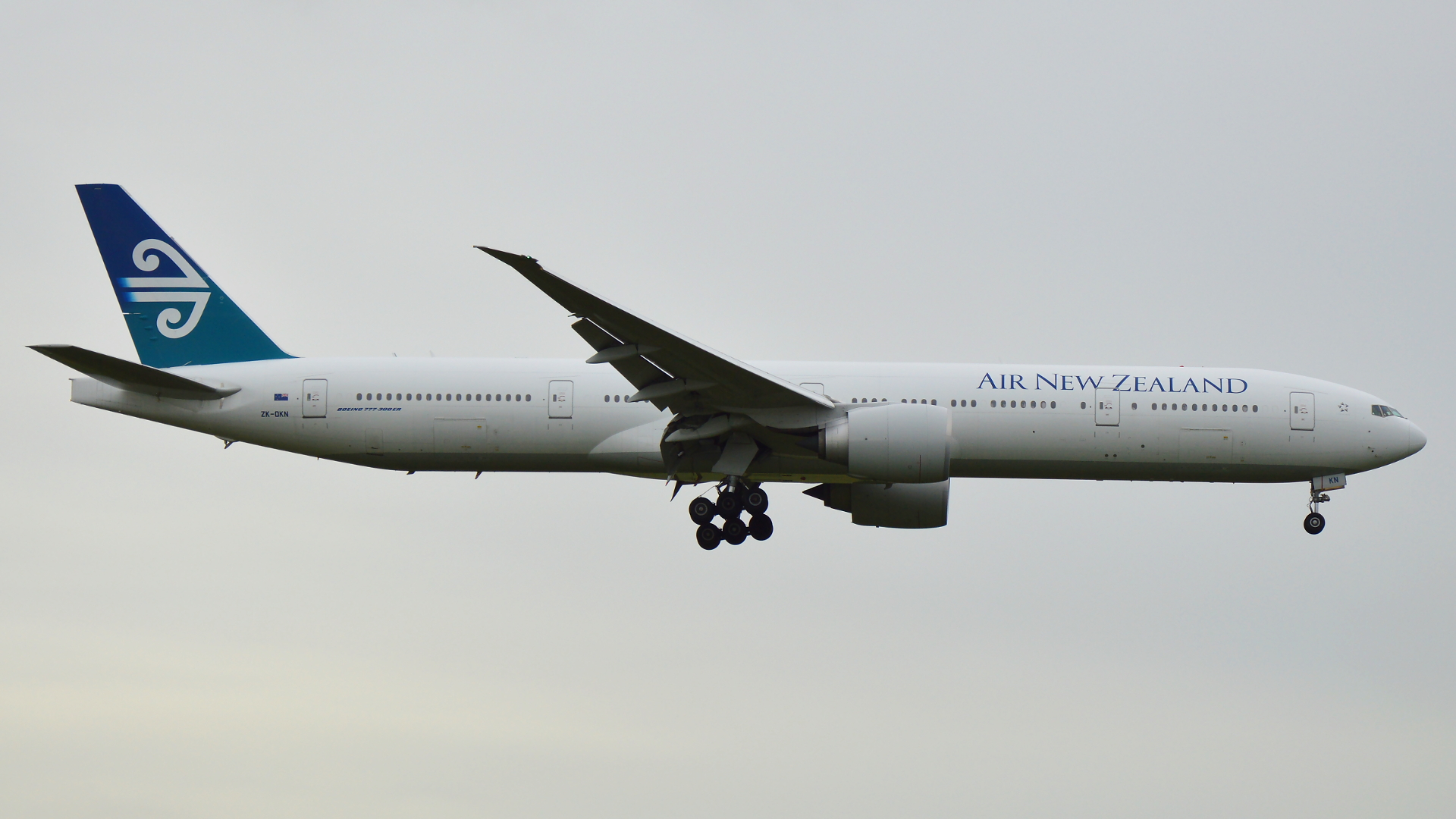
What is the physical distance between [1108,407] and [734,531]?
19.8 ft

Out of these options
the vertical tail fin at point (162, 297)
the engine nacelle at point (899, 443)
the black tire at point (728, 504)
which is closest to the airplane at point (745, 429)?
the black tire at point (728, 504)

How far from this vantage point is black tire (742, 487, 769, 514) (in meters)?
19.2

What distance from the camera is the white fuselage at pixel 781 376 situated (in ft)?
63.2

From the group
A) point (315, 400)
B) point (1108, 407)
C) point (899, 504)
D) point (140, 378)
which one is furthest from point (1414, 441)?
point (140, 378)

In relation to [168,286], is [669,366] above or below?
below

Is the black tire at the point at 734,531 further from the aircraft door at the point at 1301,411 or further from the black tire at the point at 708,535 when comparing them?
the aircraft door at the point at 1301,411

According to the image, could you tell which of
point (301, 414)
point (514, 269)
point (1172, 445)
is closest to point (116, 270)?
point (301, 414)

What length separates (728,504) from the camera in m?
19.2

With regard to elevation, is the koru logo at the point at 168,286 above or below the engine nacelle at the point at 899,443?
above

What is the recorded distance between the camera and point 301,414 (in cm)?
1948

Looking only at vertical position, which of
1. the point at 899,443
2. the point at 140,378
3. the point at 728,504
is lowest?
the point at 728,504

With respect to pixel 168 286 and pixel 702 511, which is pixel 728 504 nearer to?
pixel 702 511

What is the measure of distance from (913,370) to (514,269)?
7338 millimetres

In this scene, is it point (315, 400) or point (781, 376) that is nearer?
point (315, 400)
